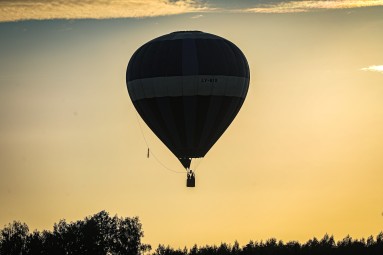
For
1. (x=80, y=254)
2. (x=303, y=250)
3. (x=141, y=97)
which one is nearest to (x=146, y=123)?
(x=141, y=97)

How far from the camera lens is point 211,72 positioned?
5123 inches

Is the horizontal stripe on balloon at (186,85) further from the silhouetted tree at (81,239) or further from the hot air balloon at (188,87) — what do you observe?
the silhouetted tree at (81,239)

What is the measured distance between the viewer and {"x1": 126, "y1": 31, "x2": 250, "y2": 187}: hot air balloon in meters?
130

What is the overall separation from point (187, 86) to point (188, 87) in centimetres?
10

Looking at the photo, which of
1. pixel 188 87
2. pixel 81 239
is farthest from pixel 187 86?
pixel 81 239

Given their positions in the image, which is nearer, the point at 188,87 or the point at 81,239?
the point at 188,87

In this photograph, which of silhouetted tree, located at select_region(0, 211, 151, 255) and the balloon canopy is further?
silhouetted tree, located at select_region(0, 211, 151, 255)

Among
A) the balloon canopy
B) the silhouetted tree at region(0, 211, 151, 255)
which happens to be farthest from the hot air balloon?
the silhouetted tree at region(0, 211, 151, 255)

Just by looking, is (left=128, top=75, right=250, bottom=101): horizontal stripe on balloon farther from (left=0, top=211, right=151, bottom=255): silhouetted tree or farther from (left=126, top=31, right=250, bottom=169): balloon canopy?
(left=0, top=211, right=151, bottom=255): silhouetted tree

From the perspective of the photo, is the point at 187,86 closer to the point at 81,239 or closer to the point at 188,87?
the point at 188,87

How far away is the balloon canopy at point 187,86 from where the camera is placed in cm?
13012

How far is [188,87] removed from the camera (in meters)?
130

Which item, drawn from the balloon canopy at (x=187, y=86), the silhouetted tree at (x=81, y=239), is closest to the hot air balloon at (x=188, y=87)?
the balloon canopy at (x=187, y=86)

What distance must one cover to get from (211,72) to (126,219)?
33.6 m
